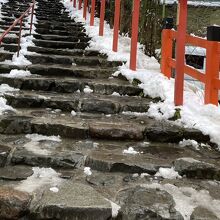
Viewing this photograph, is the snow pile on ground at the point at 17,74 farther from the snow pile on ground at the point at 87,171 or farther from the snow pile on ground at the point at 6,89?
the snow pile on ground at the point at 87,171

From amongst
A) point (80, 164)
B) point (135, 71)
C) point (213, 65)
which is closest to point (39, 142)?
point (80, 164)

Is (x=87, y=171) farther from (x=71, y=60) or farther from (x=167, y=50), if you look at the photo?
(x=71, y=60)

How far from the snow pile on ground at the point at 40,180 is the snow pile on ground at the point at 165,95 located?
1851 millimetres

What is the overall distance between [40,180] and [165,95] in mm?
2621

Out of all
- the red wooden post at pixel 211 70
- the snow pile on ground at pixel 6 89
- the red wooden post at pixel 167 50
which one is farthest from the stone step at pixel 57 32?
the red wooden post at pixel 211 70

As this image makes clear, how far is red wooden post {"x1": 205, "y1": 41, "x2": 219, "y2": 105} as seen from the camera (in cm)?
470

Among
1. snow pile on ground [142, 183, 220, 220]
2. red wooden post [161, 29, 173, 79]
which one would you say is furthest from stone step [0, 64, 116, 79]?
snow pile on ground [142, 183, 220, 220]

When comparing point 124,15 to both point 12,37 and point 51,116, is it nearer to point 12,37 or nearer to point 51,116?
point 12,37

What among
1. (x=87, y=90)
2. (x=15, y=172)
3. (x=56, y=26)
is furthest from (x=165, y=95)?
(x=56, y=26)

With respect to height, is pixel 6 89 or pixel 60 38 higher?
pixel 60 38

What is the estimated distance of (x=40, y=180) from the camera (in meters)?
3.18

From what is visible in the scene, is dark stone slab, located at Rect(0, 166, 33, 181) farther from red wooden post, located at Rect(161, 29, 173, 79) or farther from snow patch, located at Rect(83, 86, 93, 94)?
red wooden post, located at Rect(161, 29, 173, 79)

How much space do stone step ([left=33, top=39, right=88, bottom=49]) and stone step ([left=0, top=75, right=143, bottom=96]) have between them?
257 centimetres

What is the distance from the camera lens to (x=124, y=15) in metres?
9.80
